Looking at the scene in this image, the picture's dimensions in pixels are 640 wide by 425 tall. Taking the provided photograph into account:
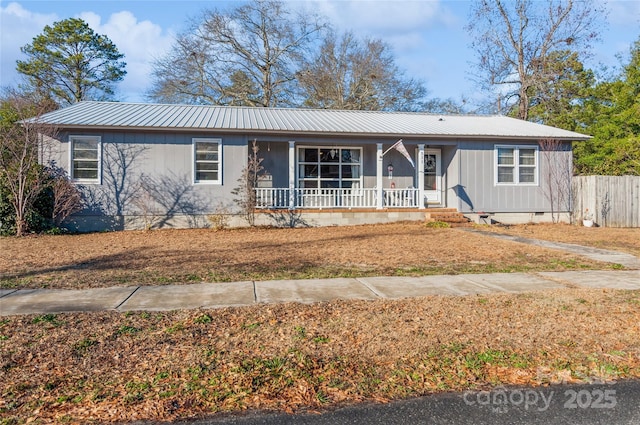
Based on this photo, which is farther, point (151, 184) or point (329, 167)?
point (329, 167)

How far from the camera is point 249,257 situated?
8906mm

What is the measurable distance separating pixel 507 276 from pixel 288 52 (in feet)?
86.3

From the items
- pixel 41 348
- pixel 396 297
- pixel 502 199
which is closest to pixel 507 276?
pixel 396 297

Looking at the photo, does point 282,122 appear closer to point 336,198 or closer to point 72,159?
point 336,198

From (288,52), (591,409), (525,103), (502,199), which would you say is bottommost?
(591,409)

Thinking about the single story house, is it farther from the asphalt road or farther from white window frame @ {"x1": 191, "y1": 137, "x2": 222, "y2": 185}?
the asphalt road

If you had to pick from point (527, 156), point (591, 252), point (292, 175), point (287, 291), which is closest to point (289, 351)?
point (287, 291)

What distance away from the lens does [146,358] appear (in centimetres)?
375

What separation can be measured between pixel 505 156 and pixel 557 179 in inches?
86.4

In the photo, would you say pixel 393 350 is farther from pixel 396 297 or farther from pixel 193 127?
pixel 193 127

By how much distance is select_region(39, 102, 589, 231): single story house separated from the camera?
14.3 m

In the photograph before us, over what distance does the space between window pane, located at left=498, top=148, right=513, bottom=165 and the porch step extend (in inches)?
112

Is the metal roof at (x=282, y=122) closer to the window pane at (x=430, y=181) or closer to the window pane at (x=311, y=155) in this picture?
the window pane at (x=311, y=155)

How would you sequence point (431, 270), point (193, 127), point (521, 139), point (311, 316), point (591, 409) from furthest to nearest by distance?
1. point (521, 139)
2. point (193, 127)
3. point (431, 270)
4. point (311, 316)
5. point (591, 409)
